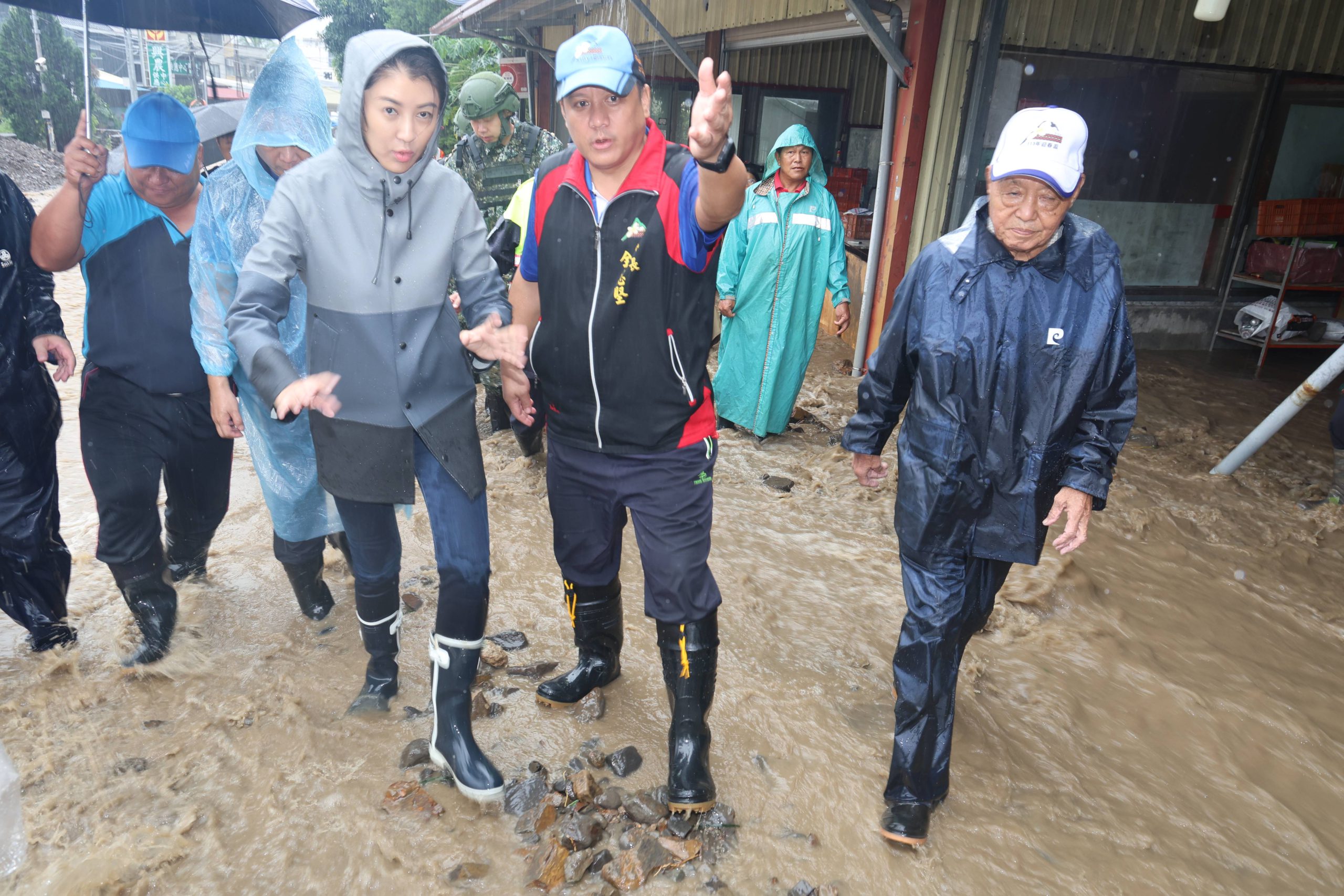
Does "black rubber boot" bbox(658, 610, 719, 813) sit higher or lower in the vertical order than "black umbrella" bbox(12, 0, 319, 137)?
lower

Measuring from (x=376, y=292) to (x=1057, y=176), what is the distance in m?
1.68

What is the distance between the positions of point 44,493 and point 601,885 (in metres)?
2.31

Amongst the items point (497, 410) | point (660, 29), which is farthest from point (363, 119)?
point (660, 29)

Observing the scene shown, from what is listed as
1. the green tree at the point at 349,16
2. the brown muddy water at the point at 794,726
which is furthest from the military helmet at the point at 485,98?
the green tree at the point at 349,16

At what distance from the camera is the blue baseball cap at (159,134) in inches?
108

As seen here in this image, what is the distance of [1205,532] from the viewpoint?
14.9ft

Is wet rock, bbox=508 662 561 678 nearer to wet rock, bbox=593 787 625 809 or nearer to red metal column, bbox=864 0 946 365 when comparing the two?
wet rock, bbox=593 787 625 809

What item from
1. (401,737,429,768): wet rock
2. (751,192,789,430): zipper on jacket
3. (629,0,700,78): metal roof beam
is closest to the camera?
(401,737,429,768): wet rock

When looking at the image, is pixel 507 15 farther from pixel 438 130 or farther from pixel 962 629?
pixel 962 629

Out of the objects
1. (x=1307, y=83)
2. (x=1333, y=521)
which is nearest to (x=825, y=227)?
(x=1333, y=521)

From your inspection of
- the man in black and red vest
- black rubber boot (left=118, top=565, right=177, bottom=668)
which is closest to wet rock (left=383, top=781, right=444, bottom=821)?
the man in black and red vest

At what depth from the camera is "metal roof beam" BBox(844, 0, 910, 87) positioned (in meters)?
5.59

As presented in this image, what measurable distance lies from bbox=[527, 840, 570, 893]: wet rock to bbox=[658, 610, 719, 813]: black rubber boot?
34cm

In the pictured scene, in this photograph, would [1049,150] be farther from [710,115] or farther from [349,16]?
[349,16]
